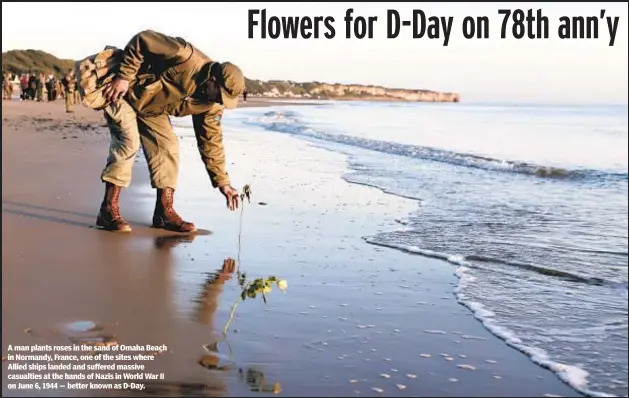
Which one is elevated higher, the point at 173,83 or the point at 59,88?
the point at 59,88

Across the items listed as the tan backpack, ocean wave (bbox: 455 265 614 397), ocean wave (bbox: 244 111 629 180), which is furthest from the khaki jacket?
ocean wave (bbox: 244 111 629 180)

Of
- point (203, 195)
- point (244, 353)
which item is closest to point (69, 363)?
point (244, 353)

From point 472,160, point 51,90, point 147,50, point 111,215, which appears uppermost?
point 51,90

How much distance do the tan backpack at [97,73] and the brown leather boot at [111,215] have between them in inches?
25.9

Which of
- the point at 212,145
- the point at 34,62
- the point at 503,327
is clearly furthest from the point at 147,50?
the point at 34,62

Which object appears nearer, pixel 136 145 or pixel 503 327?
pixel 503 327

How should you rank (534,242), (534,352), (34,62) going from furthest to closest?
1. (34,62)
2. (534,242)
3. (534,352)

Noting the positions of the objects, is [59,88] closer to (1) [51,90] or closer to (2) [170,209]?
(1) [51,90]

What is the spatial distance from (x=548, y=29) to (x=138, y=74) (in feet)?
16.1

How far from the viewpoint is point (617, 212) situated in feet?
26.1

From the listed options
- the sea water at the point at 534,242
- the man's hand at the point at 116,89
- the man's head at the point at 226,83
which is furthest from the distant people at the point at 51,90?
the man's head at the point at 226,83

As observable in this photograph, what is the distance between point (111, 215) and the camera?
536 centimetres

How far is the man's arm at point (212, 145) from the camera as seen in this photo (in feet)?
18.1

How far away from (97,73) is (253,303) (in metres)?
2.14
